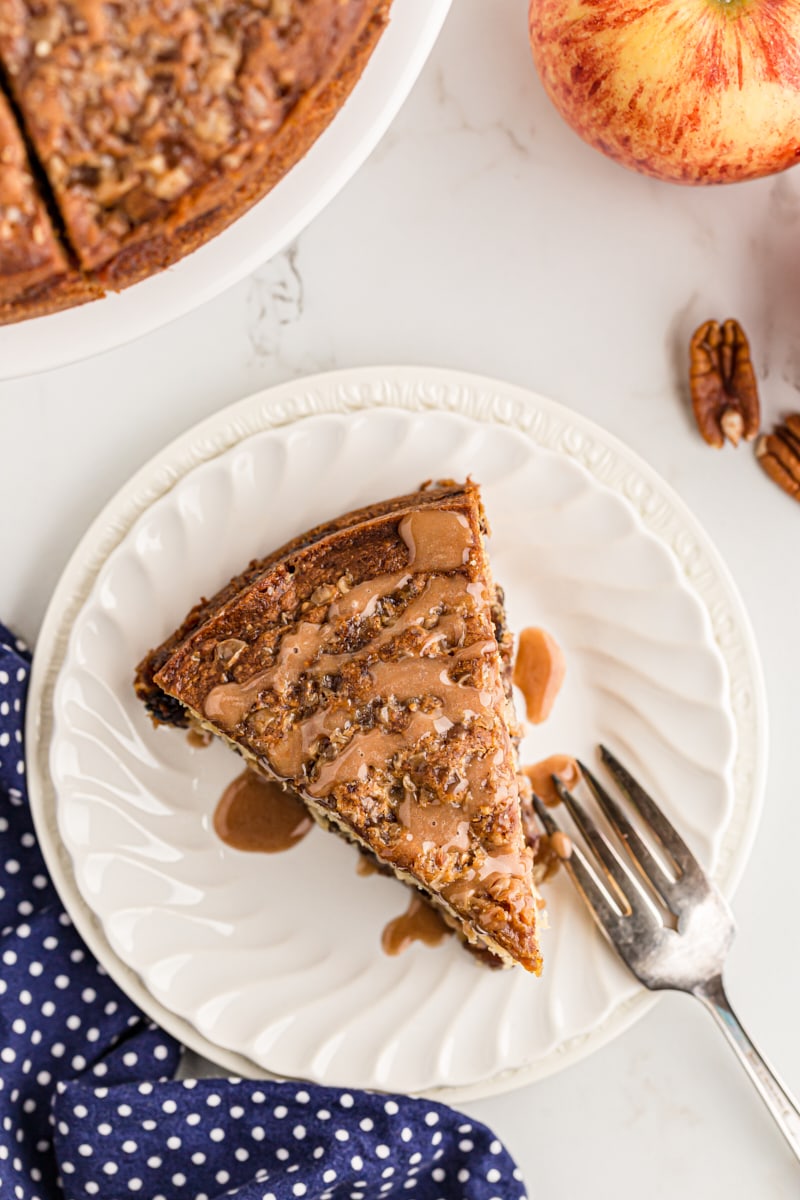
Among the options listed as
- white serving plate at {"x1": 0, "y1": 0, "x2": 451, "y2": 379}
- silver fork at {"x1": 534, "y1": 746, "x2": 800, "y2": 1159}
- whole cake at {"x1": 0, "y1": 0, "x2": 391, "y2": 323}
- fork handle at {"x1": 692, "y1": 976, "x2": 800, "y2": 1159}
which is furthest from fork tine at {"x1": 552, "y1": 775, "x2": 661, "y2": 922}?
whole cake at {"x1": 0, "y1": 0, "x2": 391, "y2": 323}

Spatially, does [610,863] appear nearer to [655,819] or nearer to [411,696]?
[655,819]

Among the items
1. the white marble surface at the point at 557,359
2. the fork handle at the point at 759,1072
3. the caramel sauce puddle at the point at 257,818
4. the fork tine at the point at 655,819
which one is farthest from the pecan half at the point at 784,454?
the caramel sauce puddle at the point at 257,818

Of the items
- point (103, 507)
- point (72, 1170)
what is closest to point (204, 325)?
point (103, 507)

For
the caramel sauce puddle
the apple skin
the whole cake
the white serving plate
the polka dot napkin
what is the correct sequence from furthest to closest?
the caramel sauce puddle, the polka dot napkin, the apple skin, the white serving plate, the whole cake

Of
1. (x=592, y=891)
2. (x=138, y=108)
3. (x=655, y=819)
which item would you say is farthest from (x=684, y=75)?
(x=592, y=891)

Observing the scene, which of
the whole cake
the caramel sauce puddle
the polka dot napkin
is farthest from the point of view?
the caramel sauce puddle

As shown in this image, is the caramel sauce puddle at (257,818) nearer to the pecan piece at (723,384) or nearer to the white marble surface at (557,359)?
the white marble surface at (557,359)

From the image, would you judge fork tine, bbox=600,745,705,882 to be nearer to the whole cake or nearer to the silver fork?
the silver fork
